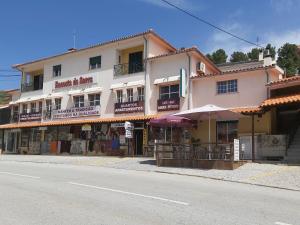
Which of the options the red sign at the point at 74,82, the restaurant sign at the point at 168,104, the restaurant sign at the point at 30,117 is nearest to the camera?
the restaurant sign at the point at 168,104

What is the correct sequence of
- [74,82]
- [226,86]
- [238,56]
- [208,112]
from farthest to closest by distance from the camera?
[238,56] → [74,82] → [226,86] → [208,112]

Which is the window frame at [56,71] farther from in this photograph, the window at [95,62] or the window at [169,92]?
the window at [169,92]

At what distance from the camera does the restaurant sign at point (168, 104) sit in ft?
88.6

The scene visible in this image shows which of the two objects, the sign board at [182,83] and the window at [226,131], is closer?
the window at [226,131]

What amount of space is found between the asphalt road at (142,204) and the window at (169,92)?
47.6ft

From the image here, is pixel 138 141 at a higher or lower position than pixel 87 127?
lower

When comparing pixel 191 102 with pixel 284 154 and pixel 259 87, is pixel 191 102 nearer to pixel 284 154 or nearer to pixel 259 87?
pixel 259 87

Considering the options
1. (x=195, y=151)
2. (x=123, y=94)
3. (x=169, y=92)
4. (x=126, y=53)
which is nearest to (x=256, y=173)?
(x=195, y=151)

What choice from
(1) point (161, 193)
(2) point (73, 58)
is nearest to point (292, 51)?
(2) point (73, 58)

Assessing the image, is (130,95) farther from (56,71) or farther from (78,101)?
(56,71)

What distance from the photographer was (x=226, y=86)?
25484 millimetres

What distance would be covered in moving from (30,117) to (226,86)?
20.1 meters

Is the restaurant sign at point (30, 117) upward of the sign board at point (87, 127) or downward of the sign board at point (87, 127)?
upward

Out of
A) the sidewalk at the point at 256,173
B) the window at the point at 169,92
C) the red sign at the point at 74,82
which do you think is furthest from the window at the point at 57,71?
the sidewalk at the point at 256,173
